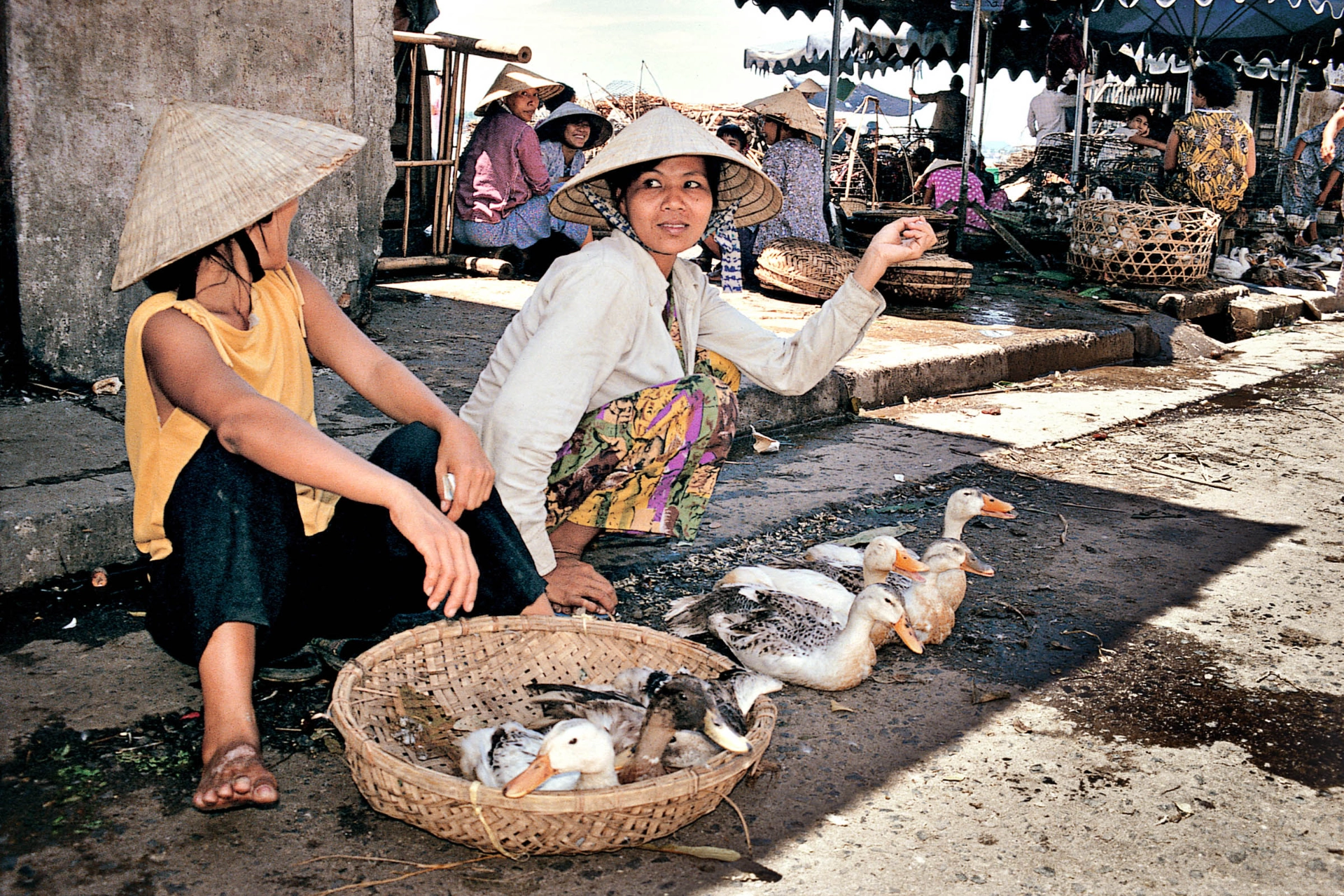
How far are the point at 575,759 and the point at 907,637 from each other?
3.67 ft

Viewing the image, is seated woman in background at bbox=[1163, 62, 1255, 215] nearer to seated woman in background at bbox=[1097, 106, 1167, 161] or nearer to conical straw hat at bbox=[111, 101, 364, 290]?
seated woman in background at bbox=[1097, 106, 1167, 161]

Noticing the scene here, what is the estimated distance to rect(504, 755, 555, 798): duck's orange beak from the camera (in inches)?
68.4

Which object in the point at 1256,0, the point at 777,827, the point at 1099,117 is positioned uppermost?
the point at 1256,0

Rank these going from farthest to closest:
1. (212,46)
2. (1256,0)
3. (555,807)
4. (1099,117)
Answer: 1. (1099,117)
2. (1256,0)
3. (212,46)
4. (555,807)

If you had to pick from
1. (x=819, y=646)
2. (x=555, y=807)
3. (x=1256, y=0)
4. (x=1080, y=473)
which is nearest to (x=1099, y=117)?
(x=1256, y=0)

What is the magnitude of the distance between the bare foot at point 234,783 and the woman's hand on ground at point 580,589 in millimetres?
1015

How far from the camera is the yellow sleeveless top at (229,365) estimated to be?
2143 mm

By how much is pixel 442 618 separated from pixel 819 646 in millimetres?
922

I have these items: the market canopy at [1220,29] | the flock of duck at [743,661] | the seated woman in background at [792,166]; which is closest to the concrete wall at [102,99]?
the flock of duck at [743,661]

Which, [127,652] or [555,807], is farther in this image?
[127,652]

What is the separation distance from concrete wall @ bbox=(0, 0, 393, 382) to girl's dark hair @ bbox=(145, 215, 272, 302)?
6.32 feet

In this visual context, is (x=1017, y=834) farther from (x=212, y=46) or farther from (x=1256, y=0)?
(x=1256, y=0)

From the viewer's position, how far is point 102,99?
149 inches

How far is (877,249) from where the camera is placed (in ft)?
9.61
